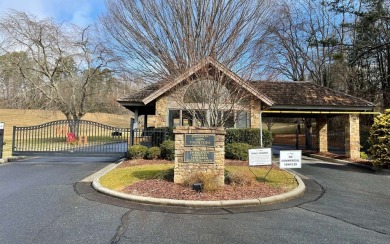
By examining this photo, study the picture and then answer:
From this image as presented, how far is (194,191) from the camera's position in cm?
745

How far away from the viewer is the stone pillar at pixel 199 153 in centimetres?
820

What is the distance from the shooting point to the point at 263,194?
24.3ft

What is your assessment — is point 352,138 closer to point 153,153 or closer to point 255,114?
point 255,114

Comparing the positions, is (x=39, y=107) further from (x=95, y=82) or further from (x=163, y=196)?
(x=163, y=196)

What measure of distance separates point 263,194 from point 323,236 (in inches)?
102

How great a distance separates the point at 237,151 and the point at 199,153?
602 cm

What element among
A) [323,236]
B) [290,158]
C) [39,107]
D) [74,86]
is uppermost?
[74,86]

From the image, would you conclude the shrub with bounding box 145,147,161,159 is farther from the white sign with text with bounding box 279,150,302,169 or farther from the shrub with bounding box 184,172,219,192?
the white sign with text with bounding box 279,150,302,169

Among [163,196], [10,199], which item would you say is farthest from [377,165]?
[10,199]

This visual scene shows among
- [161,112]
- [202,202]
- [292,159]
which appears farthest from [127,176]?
[161,112]

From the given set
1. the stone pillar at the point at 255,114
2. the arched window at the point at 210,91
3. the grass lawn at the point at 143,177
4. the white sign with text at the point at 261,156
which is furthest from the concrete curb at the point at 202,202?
the stone pillar at the point at 255,114

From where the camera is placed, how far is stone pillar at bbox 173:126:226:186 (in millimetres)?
8203

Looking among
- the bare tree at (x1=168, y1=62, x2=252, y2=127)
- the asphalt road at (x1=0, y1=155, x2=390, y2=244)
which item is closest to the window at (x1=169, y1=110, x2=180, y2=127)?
the bare tree at (x1=168, y1=62, x2=252, y2=127)

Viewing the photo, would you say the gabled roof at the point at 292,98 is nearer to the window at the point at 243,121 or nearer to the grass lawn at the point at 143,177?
the window at the point at 243,121
